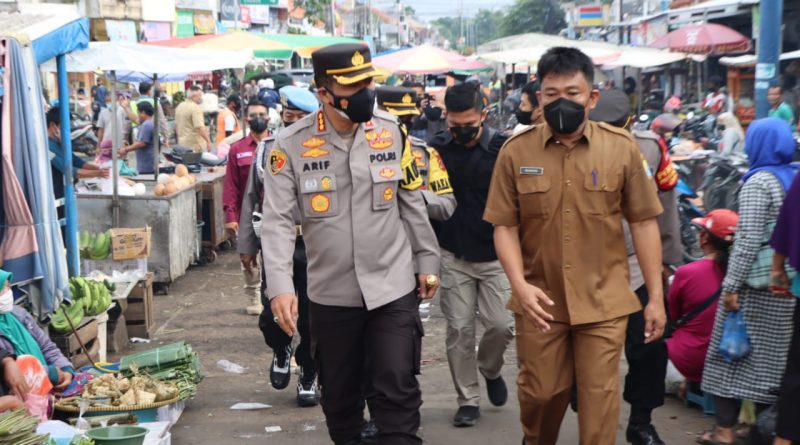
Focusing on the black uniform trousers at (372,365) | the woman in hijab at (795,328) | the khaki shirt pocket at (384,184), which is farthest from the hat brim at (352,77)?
the woman in hijab at (795,328)

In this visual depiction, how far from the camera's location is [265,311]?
6.80 metres

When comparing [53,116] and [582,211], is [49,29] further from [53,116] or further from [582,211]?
[582,211]

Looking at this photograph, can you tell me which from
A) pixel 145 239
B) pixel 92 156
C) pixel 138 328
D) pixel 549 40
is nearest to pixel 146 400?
pixel 138 328

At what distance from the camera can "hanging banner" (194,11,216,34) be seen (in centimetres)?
5038

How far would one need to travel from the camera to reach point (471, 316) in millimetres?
6305

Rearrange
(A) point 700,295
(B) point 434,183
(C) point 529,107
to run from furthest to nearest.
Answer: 1. (C) point 529,107
2. (A) point 700,295
3. (B) point 434,183

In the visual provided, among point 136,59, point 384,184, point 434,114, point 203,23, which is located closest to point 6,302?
point 384,184

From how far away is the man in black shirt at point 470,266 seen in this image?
6.26m

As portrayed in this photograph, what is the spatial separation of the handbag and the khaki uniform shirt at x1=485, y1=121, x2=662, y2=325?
3.94 feet

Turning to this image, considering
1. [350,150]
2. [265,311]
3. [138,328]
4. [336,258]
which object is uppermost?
[350,150]

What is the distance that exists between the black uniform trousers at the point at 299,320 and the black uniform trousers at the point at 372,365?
1481mm

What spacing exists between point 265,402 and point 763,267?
11.1 ft

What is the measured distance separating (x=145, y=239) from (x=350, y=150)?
5701 millimetres

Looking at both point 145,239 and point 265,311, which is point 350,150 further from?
point 145,239
